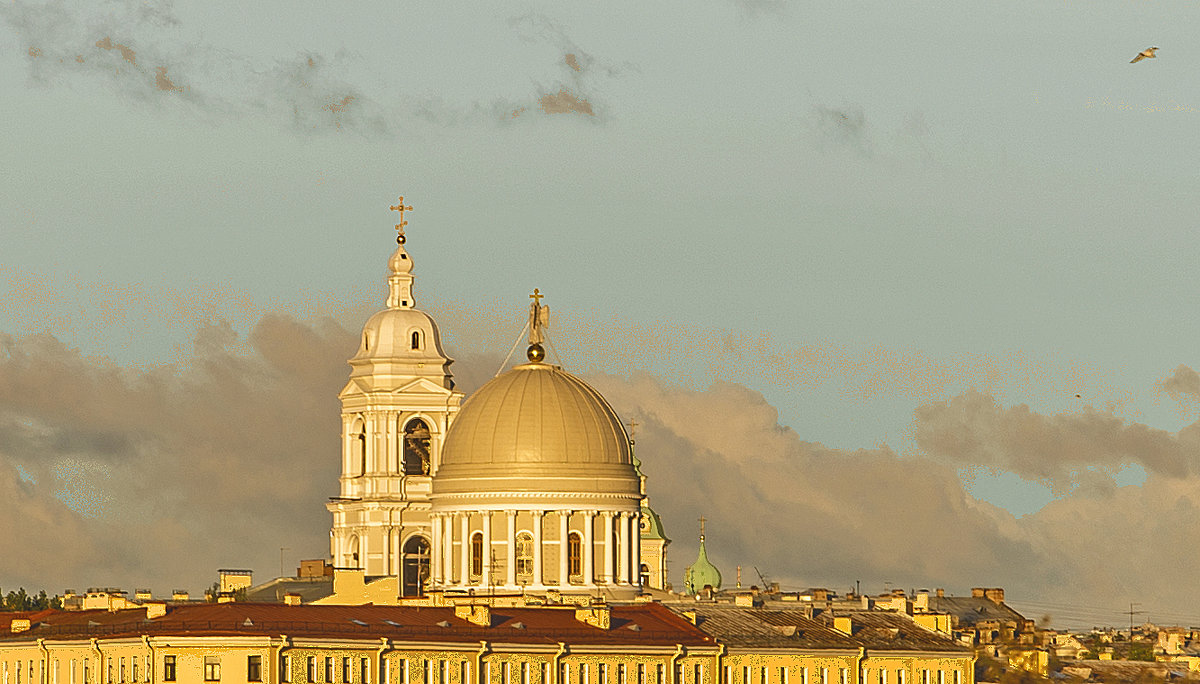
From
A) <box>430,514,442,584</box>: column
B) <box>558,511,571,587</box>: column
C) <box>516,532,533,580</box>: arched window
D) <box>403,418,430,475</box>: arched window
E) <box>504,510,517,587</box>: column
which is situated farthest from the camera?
<box>403,418,430,475</box>: arched window

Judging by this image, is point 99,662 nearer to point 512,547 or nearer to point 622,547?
point 512,547

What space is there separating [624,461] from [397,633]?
3293 centimetres

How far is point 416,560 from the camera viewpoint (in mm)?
186625

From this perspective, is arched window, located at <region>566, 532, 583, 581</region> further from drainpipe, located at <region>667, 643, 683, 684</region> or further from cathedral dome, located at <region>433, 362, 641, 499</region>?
drainpipe, located at <region>667, 643, 683, 684</region>

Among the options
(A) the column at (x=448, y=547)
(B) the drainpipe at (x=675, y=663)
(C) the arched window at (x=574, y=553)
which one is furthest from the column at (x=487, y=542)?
(B) the drainpipe at (x=675, y=663)

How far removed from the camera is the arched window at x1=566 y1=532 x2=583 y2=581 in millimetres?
164875

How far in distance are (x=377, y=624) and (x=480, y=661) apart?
371 centimetres

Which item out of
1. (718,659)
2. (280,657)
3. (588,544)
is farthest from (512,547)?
(280,657)

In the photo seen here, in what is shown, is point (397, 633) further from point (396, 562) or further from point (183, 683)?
point (396, 562)

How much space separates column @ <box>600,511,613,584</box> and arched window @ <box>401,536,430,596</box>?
20.7m

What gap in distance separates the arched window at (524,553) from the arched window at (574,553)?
153cm

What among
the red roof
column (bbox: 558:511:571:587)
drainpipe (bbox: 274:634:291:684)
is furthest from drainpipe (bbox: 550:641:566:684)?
column (bbox: 558:511:571:587)

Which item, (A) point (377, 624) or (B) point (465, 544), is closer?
(A) point (377, 624)

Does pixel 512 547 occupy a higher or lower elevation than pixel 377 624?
higher
